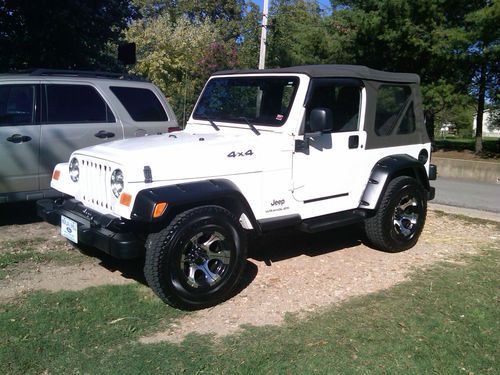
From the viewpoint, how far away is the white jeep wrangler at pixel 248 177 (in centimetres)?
400

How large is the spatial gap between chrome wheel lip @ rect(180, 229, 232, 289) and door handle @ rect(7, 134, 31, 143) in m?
3.25

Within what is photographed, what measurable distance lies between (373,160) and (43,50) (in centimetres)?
794

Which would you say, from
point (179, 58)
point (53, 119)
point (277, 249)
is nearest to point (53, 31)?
point (53, 119)

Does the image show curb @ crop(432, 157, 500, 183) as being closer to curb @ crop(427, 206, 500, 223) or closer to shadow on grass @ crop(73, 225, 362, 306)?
curb @ crop(427, 206, 500, 223)

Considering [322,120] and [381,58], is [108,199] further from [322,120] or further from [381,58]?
[381,58]

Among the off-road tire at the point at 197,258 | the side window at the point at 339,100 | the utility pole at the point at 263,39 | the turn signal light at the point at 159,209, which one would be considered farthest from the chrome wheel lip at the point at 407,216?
the utility pole at the point at 263,39

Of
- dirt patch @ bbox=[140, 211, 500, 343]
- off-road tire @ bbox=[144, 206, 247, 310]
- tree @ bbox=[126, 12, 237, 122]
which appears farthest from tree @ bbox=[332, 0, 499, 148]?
off-road tire @ bbox=[144, 206, 247, 310]

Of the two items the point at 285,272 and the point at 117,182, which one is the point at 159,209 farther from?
the point at 285,272

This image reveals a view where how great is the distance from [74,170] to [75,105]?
224cm

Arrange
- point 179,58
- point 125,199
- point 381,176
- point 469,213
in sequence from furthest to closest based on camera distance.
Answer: point 179,58 < point 469,213 < point 381,176 < point 125,199

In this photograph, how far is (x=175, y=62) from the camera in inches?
867

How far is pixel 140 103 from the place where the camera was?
24.1 feet

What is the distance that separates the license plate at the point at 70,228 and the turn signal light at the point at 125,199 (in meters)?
0.61

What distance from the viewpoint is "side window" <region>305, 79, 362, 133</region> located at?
5.03m
